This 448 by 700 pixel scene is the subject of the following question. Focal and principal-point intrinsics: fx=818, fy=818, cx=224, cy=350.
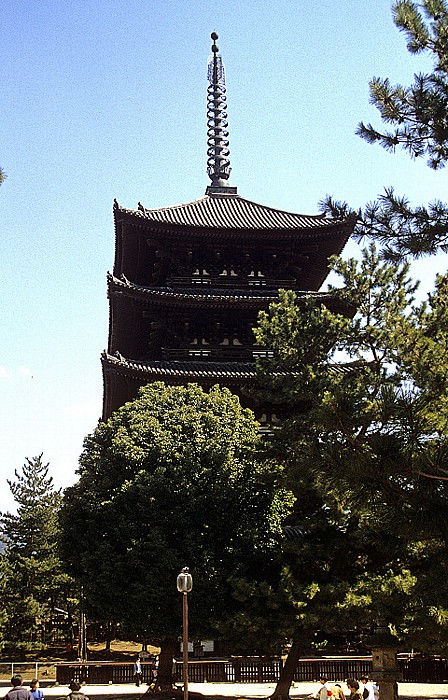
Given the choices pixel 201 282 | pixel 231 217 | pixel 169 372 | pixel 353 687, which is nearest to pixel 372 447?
pixel 353 687

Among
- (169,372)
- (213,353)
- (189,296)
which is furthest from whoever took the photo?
(213,353)

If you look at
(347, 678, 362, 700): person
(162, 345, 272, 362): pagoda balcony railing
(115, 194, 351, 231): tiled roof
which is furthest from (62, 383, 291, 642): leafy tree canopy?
(115, 194, 351, 231): tiled roof

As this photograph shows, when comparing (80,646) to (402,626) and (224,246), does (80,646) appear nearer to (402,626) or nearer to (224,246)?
(224,246)

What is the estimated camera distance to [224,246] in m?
34.3

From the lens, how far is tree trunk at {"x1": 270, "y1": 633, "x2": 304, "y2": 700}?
2220 centimetres

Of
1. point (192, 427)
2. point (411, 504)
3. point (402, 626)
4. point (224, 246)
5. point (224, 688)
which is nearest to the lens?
point (411, 504)

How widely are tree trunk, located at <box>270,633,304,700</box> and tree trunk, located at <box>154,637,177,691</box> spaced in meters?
3.54

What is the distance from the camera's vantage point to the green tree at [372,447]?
10.7 m

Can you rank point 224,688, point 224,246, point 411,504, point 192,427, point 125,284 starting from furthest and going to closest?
point 224,246 → point 125,284 → point 224,688 → point 192,427 → point 411,504

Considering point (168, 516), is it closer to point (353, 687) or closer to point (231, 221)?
point (353, 687)

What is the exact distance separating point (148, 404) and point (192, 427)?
214cm

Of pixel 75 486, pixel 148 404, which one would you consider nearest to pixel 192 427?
pixel 148 404

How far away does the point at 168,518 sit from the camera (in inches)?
908

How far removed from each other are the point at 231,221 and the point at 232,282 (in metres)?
2.67
